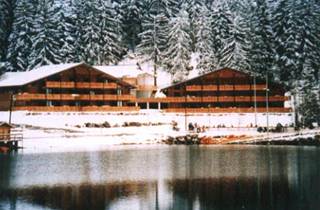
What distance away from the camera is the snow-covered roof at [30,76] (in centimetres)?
8812

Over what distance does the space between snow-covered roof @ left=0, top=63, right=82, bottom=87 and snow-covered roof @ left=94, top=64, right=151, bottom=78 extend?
930 centimetres

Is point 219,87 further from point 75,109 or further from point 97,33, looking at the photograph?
point 97,33

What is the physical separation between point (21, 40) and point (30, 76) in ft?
51.9

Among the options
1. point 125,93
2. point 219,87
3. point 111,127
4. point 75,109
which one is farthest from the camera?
point 125,93

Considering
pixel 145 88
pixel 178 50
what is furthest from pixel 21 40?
pixel 178 50

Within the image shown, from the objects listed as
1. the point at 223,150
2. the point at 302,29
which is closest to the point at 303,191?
the point at 223,150

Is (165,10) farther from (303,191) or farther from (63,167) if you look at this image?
(303,191)

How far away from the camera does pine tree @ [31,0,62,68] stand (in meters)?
99.8

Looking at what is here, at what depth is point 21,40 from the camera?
104 meters

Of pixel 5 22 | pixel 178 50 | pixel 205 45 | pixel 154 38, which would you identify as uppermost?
pixel 5 22

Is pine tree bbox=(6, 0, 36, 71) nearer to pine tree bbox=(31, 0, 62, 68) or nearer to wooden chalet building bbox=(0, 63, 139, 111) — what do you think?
pine tree bbox=(31, 0, 62, 68)

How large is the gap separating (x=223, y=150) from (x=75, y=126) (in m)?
26.9

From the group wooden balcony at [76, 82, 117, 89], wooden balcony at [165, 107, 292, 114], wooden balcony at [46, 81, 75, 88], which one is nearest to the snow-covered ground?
wooden balcony at [165, 107, 292, 114]

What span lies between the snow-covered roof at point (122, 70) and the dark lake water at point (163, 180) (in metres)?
39.8
